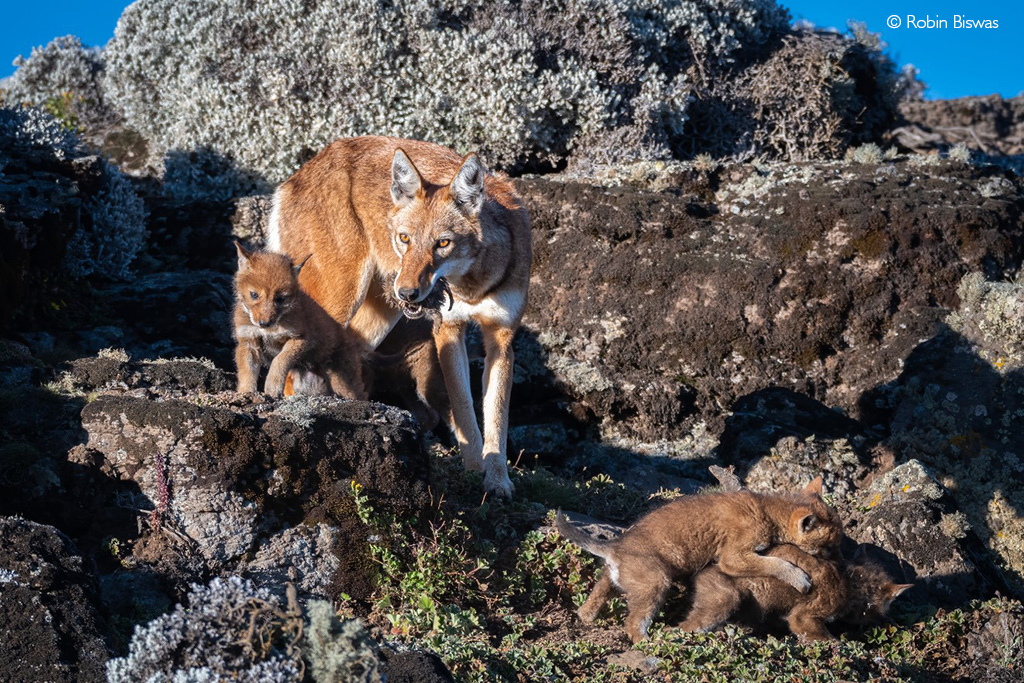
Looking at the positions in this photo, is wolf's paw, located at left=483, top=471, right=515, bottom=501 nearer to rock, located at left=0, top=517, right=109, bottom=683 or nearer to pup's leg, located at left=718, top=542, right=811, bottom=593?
pup's leg, located at left=718, top=542, right=811, bottom=593

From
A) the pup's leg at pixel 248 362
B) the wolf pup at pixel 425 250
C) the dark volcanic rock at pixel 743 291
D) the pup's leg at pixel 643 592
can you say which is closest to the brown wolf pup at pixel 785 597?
the pup's leg at pixel 643 592

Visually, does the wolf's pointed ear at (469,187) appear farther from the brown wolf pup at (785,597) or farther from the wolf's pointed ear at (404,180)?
the brown wolf pup at (785,597)

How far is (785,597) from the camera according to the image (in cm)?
539

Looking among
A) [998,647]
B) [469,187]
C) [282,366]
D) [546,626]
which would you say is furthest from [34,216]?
[998,647]

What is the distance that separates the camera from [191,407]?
Result: 5664 millimetres

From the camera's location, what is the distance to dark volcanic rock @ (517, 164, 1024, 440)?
393 inches

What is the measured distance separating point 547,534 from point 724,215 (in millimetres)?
6216

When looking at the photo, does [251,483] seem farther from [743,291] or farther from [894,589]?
[743,291]

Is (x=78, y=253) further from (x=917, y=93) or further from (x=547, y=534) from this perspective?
(x=917, y=93)

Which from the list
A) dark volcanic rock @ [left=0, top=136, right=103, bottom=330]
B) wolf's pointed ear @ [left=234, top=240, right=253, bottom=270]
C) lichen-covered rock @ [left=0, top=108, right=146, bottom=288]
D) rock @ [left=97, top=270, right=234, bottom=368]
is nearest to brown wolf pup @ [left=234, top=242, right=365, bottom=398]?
wolf's pointed ear @ [left=234, top=240, right=253, bottom=270]

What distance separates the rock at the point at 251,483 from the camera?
17.7 feet

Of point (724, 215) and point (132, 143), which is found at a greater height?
point (132, 143)

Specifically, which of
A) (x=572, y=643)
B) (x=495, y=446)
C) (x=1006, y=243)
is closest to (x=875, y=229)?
(x=1006, y=243)

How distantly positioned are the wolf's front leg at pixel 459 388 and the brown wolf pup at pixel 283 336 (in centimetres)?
72
